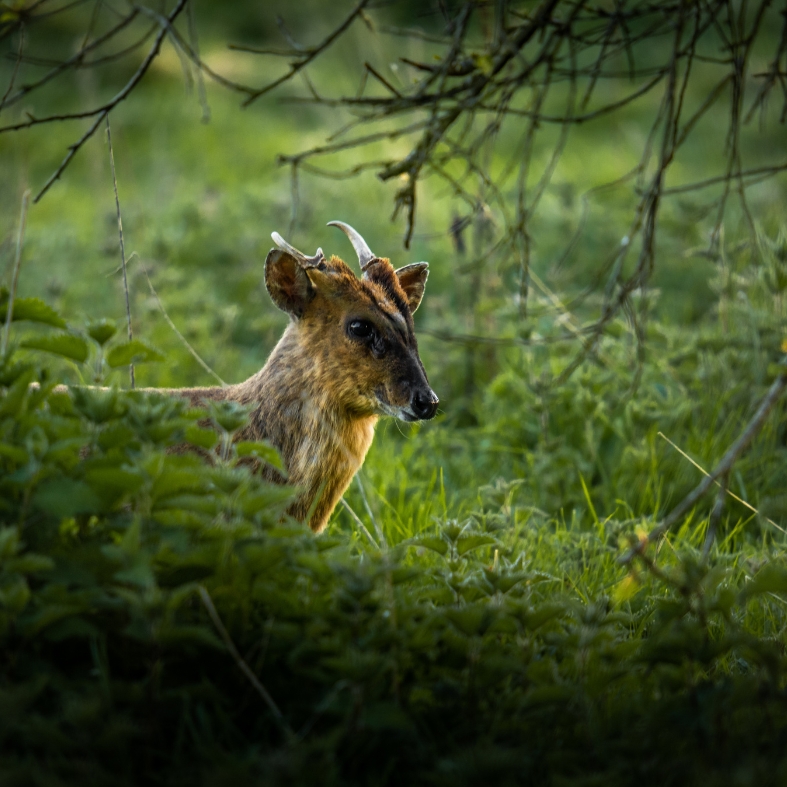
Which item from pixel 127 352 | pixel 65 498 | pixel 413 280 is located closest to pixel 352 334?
pixel 413 280

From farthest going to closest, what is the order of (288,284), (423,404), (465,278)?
(465,278) < (288,284) < (423,404)

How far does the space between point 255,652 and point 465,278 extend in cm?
458

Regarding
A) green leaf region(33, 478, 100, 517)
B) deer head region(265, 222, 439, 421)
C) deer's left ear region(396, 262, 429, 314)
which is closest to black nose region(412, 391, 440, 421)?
deer head region(265, 222, 439, 421)

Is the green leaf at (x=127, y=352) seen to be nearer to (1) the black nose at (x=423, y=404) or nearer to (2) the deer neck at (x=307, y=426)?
(2) the deer neck at (x=307, y=426)

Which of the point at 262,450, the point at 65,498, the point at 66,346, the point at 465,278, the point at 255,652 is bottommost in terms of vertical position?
the point at 255,652

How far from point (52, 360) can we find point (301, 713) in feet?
12.2

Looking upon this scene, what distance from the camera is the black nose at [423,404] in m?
3.37

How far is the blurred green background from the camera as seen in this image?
4285mm

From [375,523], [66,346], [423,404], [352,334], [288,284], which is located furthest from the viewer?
[288,284]

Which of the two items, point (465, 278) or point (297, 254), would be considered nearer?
point (297, 254)

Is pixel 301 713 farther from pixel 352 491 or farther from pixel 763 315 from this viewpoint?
pixel 763 315

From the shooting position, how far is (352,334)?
349 centimetres

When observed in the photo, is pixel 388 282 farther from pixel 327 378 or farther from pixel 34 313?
pixel 34 313

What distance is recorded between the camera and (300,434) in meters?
3.42
